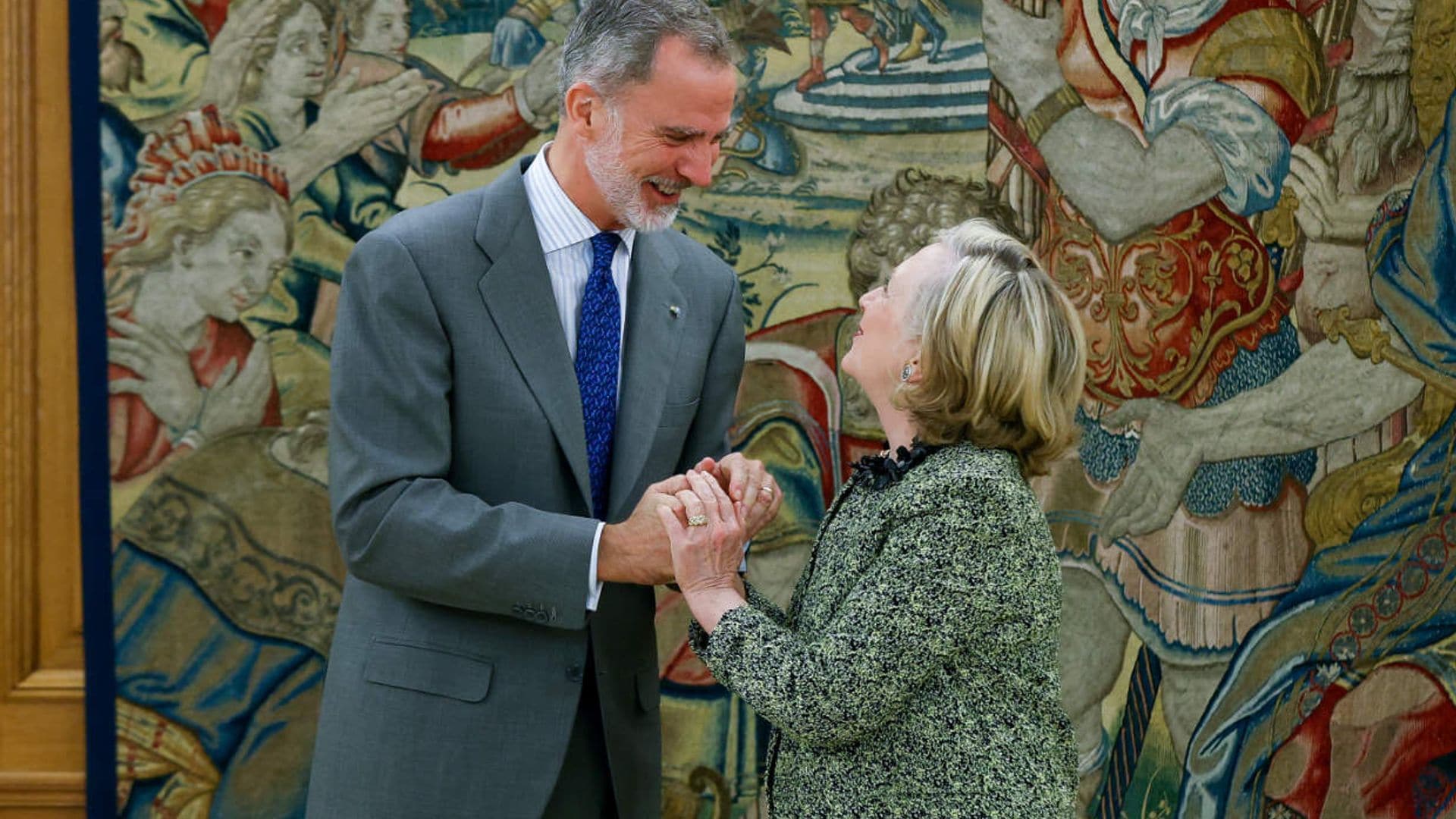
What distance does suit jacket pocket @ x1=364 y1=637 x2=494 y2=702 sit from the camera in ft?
7.98

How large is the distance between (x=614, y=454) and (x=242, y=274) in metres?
1.65

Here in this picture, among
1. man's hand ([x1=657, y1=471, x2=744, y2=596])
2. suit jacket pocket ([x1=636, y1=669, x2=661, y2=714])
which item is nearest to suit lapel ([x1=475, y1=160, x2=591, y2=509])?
man's hand ([x1=657, y1=471, x2=744, y2=596])

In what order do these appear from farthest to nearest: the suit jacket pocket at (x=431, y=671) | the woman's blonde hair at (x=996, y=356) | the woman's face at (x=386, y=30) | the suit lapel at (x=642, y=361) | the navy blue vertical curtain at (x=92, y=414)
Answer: the woman's face at (x=386, y=30) → the navy blue vertical curtain at (x=92, y=414) → the suit lapel at (x=642, y=361) → the suit jacket pocket at (x=431, y=671) → the woman's blonde hair at (x=996, y=356)

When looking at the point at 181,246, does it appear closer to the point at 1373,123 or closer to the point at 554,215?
the point at 554,215

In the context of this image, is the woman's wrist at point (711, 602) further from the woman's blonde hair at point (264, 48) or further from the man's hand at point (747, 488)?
the woman's blonde hair at point (264, 48)

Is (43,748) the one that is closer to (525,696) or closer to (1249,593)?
(525,696)

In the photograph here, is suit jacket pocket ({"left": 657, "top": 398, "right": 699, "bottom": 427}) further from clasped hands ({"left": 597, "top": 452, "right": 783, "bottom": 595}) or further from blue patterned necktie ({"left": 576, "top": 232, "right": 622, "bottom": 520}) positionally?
clasped hands ({"left": 597, "top": 452, "right": 783, "bottom": 595})

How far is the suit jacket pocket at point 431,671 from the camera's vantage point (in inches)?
95.7

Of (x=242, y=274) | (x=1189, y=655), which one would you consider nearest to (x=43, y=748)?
(x=242, y=274)

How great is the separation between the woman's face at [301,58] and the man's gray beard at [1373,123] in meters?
2.90

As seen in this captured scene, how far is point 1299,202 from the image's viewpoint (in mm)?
4016

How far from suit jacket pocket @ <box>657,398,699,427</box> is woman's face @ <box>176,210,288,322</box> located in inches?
61.7

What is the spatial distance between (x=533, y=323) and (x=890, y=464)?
71 centimetres

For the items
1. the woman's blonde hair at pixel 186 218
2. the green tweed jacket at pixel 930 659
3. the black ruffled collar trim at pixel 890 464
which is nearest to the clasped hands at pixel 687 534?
the green tweed jacket at pixel 930 659
